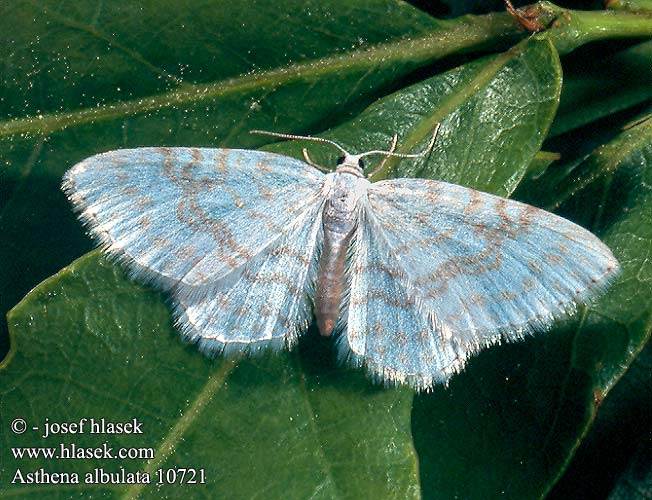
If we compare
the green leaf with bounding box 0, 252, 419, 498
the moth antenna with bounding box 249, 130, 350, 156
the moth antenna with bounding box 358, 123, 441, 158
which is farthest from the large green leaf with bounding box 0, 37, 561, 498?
the moth antenna with bounding box 249, 130, 350, 156

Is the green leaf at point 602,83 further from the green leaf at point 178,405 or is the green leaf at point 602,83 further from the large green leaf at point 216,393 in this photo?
the green leaf at point 178,405

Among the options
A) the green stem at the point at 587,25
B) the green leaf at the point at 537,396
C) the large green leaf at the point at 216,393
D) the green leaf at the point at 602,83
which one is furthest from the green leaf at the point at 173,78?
the green leaf at the point at 537,396

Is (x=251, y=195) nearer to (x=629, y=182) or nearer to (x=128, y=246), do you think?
(x=128, y=246)

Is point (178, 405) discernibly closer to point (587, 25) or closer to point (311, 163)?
point (311, 163)

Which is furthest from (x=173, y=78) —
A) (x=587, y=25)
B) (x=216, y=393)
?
(x=587, y=25)

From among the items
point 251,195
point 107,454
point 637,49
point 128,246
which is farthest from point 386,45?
point 107,454

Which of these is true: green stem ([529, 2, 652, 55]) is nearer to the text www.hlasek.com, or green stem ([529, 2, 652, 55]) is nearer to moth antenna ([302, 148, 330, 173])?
moth antenna ([302, 148, 330, 173])
